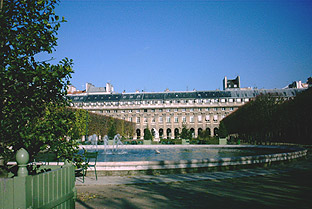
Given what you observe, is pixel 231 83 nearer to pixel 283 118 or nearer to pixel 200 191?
pixel 283 118

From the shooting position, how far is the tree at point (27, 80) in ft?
11.3

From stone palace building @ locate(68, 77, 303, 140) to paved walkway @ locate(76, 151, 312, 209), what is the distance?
6231cm

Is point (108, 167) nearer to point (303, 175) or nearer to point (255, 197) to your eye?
point (255, 197)

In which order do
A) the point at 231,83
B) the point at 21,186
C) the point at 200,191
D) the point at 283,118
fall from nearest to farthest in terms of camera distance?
the point at 21,186 → the point at 200,191 → the point at 283,118 → the point at 231,83

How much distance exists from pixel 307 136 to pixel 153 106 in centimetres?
4251

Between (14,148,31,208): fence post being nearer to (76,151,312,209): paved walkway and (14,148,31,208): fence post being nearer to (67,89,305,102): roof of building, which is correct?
(76,151,312,209): paved walkway

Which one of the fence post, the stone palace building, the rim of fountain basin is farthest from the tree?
the stone palace building

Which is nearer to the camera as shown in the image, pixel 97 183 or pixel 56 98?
pixel 56 98

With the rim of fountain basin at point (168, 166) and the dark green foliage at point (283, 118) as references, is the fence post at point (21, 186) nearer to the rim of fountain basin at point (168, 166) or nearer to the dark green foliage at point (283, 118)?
the rim of fountain basin at point (168, 166)

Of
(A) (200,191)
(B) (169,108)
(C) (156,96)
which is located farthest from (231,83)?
(A) (200,191)

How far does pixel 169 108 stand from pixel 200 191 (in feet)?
214

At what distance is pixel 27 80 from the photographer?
139 inches

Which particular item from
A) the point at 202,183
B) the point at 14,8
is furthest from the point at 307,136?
the point at 14,8

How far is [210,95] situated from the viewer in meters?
72.8
